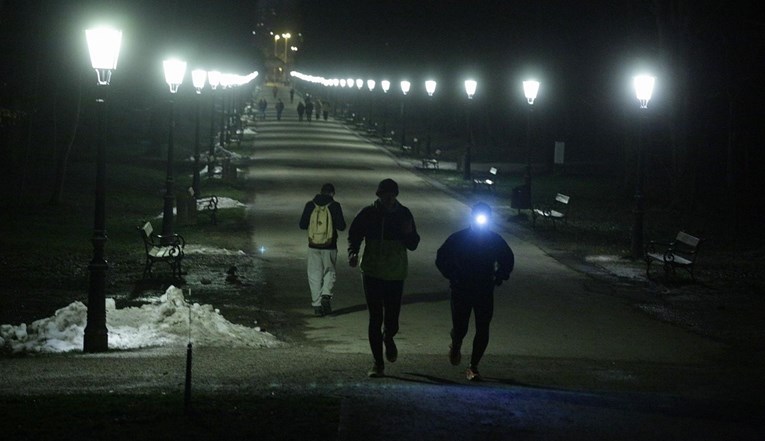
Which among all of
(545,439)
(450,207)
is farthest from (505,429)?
(450,207)

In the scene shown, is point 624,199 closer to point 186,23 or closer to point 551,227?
point 551,227

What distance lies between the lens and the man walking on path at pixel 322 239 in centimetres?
1659

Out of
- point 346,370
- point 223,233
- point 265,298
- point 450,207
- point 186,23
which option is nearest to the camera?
point 346,370

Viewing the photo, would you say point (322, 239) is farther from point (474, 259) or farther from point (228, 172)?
point (228, 172)

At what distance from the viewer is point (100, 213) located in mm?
14219

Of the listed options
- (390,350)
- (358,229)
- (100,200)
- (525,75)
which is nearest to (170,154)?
(100,200)

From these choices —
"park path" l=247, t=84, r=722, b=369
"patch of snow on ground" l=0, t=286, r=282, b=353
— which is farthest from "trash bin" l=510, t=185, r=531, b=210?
"patch of snow on ground" l=0, t=286, r=282, b=353

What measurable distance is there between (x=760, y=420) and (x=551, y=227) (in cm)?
2013

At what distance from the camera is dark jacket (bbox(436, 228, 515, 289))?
11391 millimetres

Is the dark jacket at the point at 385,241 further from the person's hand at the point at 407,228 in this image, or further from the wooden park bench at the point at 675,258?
the wooden park bench at the point at 675,258

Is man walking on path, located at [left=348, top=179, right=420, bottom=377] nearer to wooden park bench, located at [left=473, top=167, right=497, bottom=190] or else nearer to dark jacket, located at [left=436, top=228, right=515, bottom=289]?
dark jacket, located at [left=436, top=228, right=515, bottom=289]

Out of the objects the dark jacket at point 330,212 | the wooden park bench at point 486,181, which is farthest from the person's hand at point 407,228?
the wooden park bench at point 486,181

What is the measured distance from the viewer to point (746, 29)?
3744 cm

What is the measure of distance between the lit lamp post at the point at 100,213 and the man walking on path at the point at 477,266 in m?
4.34
